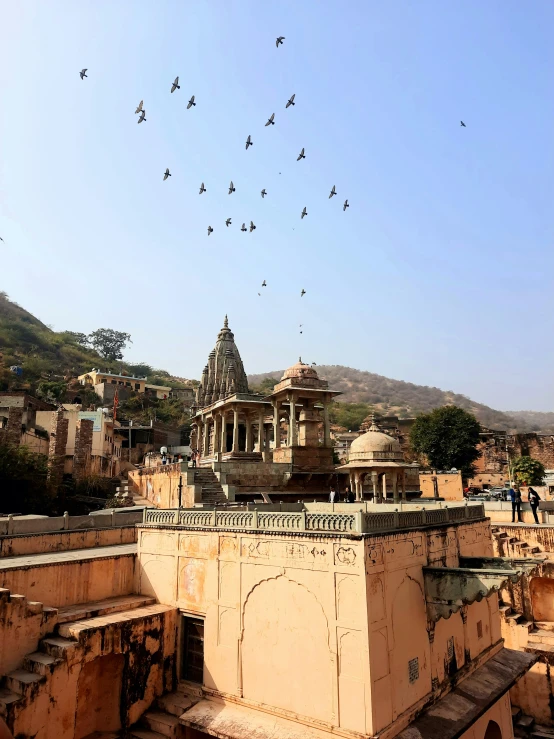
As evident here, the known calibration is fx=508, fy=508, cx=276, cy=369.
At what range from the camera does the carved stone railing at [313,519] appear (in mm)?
11227

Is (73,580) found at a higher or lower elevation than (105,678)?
higher

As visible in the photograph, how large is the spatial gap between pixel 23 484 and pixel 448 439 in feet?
134

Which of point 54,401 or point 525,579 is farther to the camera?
point 54,401

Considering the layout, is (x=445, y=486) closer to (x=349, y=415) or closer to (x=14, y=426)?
(x=14, y=426)

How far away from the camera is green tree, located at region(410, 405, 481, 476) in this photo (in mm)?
52656

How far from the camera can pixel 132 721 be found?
42.6 ft

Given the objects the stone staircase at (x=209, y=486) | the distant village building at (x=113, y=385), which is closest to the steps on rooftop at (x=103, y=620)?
the stone staircase at (x=209, y=486)

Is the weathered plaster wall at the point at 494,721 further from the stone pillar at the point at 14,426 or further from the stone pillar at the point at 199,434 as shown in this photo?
the stone pillar at the point at 199,434

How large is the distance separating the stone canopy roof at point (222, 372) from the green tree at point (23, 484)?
26096mm

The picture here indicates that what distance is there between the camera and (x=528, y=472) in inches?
1695

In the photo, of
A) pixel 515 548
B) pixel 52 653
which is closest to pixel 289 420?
pixel 515 548

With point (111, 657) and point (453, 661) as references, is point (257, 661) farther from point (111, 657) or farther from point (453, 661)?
point (453, 661)

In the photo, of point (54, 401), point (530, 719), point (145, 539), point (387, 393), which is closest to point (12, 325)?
point (54, 401)

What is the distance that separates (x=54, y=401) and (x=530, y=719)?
191ft
